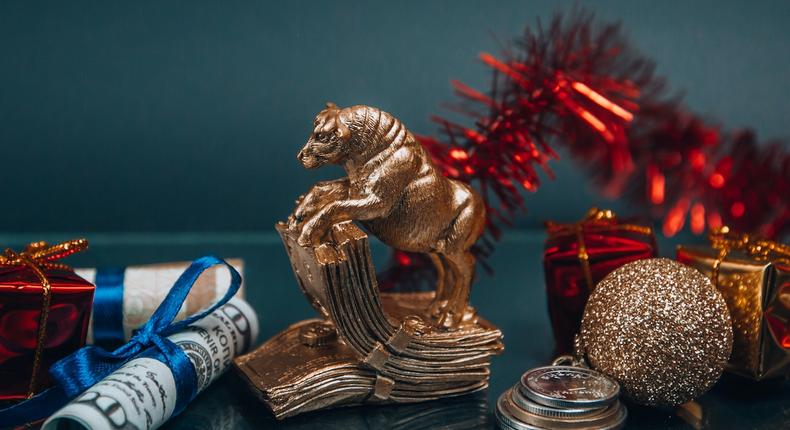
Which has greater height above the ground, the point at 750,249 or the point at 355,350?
the point at 750,249

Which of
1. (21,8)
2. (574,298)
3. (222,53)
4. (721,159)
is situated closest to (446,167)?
(574,298)

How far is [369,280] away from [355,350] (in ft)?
0.33

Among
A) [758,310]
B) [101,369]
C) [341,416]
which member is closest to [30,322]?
[101,369]

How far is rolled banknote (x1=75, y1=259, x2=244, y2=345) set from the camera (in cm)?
134

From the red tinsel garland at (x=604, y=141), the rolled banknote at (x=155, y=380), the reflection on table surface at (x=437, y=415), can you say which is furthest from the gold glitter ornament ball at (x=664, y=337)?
the rolled banknote at (x=155, y=380)

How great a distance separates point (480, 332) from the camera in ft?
3.91

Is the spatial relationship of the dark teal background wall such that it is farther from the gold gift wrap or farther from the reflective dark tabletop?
the gold gift wrap

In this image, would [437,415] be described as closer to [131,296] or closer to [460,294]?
[460,294]

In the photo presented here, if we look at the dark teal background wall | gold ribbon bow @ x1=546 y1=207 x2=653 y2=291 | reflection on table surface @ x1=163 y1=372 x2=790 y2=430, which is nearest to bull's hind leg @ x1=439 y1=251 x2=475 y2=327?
reflection on table surface @ x1=163 y1=372 x2=790 y2=430

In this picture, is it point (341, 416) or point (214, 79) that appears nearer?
point (341, 416)

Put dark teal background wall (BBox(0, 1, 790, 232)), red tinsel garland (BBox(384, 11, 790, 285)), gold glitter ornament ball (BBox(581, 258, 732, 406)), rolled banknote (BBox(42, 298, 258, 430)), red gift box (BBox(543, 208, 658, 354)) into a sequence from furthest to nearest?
dark teal background wall (BBox(0, 1, 790, 232)) → red tinsel garland (BBox(384, 11, 790, 285)) → red gift box (BBox(543, 208, 658, 354)) → gold glitter ornament ball (BBox(581, 258, 732, 406)) → rolled banknote (BBox(42, 298, 258, 430))

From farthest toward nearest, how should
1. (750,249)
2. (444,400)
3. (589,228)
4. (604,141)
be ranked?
(604,141)
(589,228)
(750,249)
(444,400)

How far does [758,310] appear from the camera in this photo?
120cm

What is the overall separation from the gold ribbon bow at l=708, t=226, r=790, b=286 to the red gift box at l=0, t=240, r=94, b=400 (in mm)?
915
